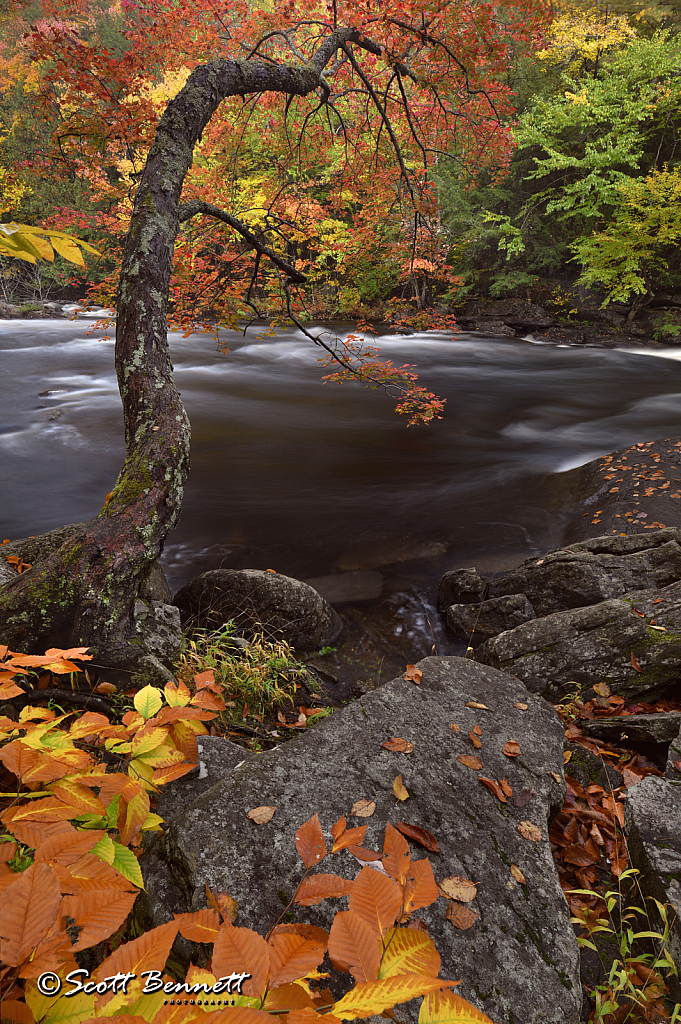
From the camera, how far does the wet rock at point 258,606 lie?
14.6 ft

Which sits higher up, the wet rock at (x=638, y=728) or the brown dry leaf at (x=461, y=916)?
the brown dry leaf at (x=461, y=916)

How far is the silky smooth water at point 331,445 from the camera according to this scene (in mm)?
6828

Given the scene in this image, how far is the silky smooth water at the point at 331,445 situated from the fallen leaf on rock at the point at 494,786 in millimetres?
4014

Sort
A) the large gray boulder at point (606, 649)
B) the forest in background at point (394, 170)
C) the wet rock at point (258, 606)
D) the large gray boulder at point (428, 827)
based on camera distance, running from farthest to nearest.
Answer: the forest in background at point (394, 170) < the wet rock at point (258, 606) < the large gray boulder at point (606, 649) < the large gray boulder at point (428, 827)

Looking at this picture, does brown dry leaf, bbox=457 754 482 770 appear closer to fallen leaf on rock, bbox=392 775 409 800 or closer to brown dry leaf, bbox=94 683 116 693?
fallen leaf on rock, bbox=392 775 409 800

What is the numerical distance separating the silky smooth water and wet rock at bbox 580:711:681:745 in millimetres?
3128

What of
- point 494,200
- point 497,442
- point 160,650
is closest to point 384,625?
point 160,650

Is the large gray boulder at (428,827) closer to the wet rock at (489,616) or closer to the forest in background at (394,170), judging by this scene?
the wet rock at (489,616)

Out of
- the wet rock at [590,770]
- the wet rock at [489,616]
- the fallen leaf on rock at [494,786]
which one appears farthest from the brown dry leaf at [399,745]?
the wet rock at [489,616]

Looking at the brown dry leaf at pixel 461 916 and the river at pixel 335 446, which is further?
the river at pixel 335 446

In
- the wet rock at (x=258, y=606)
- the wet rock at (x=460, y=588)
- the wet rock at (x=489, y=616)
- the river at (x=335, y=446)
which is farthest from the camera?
the river at (x=335, y=446)

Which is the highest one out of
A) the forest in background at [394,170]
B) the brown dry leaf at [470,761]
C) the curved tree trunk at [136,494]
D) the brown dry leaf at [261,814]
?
the forest in background at [394,170]

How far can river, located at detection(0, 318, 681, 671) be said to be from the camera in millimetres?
6750

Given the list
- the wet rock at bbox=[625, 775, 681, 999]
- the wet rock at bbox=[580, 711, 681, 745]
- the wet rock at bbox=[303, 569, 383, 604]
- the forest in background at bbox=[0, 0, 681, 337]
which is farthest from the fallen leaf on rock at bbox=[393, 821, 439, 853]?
the forest in background at bbox=[0, 0, 681, 337]
